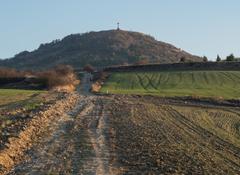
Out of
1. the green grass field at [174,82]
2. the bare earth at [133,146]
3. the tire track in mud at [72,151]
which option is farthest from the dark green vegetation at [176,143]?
the green grass field at [174,82]

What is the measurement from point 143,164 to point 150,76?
79.6 meters

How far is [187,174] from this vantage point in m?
16.3

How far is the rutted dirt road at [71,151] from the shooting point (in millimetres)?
17219

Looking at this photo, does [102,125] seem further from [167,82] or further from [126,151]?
[167,82]

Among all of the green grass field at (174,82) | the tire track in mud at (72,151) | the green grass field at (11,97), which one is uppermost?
the green grass field at (174,82)

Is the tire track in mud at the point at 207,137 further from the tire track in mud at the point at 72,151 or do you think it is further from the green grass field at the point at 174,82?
the green grass field at the point at 174,82

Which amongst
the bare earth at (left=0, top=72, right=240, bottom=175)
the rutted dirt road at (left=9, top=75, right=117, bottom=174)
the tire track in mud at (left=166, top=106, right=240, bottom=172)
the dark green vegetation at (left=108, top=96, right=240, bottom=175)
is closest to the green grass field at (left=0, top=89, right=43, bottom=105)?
the dark green vegetation at (left=108, top=96, right=240, bottom=175)

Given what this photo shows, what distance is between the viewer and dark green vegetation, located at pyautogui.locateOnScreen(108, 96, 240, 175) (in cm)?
1747

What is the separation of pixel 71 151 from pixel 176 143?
428 cm

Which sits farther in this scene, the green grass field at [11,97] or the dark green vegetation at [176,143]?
the green grass field at [11,97]

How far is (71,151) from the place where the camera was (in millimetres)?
20766

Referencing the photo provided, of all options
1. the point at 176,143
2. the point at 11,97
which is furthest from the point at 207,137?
the point at 11,97

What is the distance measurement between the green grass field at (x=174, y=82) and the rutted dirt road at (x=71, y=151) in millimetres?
41012

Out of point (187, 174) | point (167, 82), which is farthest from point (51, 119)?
point (167, 82)
